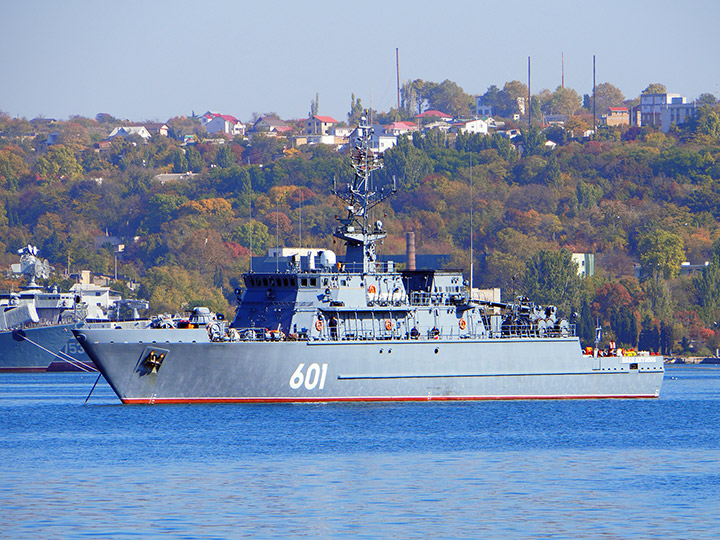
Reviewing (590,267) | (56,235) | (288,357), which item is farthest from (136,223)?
(288,357)

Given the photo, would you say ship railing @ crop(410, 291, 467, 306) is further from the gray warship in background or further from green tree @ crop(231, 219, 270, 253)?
green tree @ crop(231, 219, 270, 253)

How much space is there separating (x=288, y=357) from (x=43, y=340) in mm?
50269

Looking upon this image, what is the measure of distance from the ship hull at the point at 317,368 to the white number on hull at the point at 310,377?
A: 1.4 inches

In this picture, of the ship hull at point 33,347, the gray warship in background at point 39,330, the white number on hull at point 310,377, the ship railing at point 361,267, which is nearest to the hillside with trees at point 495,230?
the gray warship in background at point 39,330

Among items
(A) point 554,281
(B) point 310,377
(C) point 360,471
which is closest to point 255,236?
(A) point 554,281

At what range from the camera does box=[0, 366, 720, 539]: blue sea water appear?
27.8 metres

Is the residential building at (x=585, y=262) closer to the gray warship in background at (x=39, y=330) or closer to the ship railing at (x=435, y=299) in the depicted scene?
the gray warship in background at (x=39, y=330)

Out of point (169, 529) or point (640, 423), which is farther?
point (640, 423)

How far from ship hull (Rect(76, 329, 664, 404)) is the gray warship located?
0.15 feet

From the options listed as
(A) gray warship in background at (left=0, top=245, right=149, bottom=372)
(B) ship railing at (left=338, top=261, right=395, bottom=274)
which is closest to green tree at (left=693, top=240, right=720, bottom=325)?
(A) gray warship in background at (left=0, top=245, right=149, bottom=372)

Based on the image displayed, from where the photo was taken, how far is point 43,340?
9475 cm

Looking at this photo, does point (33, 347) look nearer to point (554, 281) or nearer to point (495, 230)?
point (554, 281)

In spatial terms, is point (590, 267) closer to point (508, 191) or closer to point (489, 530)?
point (508, 191)

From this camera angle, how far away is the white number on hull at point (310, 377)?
4862 centimetres
